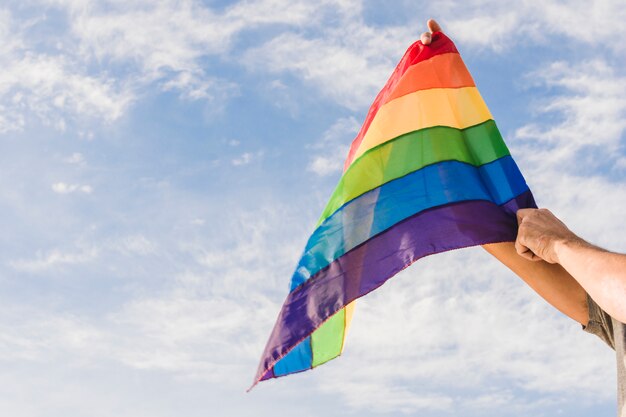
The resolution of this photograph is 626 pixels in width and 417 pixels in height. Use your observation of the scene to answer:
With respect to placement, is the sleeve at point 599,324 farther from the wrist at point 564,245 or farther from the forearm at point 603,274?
the forearm at point 603,274

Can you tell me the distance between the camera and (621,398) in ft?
11.8

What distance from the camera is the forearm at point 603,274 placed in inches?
126

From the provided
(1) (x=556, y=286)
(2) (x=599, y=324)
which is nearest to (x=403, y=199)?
(1) (x=556, y=286)

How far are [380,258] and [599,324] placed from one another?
1287 mm

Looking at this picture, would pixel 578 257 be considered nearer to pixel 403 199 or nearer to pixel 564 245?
pixel 564 245

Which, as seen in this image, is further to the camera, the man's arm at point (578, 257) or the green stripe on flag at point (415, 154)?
the green stripe on flag at point (415, 154)

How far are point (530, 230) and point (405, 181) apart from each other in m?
1.16

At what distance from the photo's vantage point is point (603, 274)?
129 inches

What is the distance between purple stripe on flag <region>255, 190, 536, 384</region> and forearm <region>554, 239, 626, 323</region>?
1.11 meters

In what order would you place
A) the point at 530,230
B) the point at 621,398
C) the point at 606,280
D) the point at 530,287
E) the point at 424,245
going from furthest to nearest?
1. the point at 424,245
2. the point at 530,287
3. the point at 530,230
4. the point at 621,398
5. the point at 606,280

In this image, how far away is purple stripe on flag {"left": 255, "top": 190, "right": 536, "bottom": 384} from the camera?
4602 mm

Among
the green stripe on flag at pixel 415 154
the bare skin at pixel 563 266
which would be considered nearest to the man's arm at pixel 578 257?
the bare skin at pixel 563 266

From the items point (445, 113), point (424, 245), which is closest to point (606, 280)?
point (424, 245)

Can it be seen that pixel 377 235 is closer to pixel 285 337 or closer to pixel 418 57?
pixel 285 337
